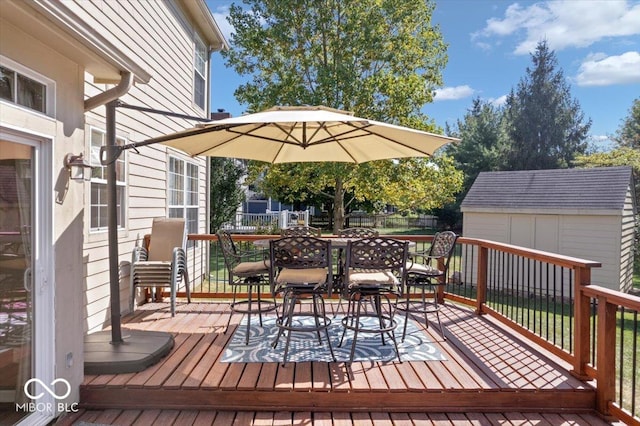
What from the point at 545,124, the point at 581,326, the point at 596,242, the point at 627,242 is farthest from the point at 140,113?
the point at 545,124

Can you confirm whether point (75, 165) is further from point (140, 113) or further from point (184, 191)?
point (184, 191)

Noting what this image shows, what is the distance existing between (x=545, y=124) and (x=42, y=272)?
2770 centimetres

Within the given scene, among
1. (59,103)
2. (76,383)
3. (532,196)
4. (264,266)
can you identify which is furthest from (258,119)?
(532,196)

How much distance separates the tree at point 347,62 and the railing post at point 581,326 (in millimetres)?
6780

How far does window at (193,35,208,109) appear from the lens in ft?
26.2

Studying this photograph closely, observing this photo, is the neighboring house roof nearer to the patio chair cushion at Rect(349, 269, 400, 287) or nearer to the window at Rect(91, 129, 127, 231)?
the patio chair cushion at Rect(349, 269, 400, 287)

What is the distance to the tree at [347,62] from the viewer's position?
968cm

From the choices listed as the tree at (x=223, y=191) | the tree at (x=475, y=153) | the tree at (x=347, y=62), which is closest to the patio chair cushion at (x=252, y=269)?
the tree at (x=347, y=62)

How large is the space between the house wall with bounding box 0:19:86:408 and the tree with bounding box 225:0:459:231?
7095mm

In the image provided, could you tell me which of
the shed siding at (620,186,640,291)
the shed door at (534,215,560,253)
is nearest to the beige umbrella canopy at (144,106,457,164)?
the shed door at (534,215,560,253)

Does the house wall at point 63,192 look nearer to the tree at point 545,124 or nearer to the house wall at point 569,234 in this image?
the house wall at point 569,234

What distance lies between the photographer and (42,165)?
2455 millimetres

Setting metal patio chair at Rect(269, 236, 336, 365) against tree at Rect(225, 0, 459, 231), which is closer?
metal patio chair at Rect(269, 236, 336, 365)

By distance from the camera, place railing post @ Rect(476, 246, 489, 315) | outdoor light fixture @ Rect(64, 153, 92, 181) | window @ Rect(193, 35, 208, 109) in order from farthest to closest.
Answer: window @ Rect(193, 35, 208, 109)
railing post @ Rect(476, 246, 489, 315)
outdoor light fixture @ Rect(64, 153, 92, 181)
